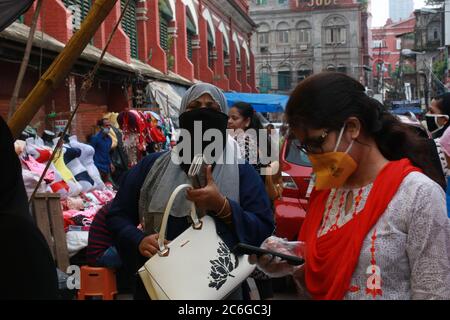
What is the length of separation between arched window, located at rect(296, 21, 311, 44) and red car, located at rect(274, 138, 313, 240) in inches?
2265

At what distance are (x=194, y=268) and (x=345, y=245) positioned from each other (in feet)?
1.99

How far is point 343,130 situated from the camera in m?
2.05

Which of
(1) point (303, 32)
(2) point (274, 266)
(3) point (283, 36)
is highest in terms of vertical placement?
(1) point (303, 32)

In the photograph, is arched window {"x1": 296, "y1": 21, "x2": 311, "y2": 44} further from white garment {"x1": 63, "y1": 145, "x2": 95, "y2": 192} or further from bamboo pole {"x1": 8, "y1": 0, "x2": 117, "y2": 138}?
bamboo pole {"x1": 8, "y1": 0, "x2": 117, "y2": 138}

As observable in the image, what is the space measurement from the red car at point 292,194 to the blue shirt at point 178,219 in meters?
3.73

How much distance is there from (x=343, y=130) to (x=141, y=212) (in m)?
1.17

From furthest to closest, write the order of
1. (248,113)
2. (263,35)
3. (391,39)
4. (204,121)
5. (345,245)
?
(391,39), (263,35), (248,113), (204,121), (345,245)

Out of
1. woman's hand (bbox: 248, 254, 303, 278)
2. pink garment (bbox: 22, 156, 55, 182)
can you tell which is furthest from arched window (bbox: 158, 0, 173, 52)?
woman's hand (bbox: 248, 254, 303, 278)

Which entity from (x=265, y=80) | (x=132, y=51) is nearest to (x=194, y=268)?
(x=132, y=51)

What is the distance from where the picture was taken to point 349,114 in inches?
80.4

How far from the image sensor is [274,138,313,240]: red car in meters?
6.64

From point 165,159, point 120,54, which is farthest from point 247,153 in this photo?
point 120,54

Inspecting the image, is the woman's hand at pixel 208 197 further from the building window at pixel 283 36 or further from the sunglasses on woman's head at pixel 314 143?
the building window at pixel 283 36

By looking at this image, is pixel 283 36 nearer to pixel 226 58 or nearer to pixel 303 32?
pixel 303 32
